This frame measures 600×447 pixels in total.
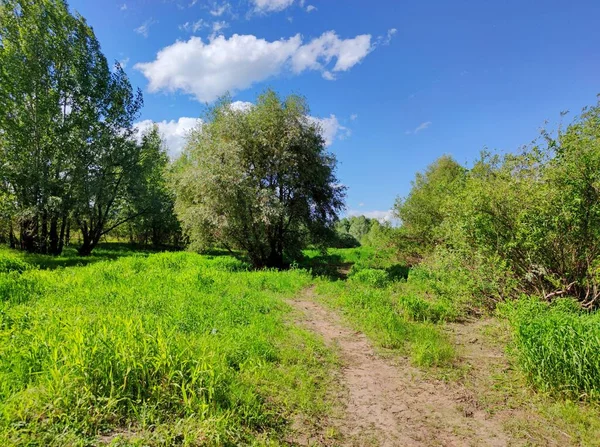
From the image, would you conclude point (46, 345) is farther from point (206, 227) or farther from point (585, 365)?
point (206, 227)

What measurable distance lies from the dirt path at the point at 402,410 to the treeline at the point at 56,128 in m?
19.3

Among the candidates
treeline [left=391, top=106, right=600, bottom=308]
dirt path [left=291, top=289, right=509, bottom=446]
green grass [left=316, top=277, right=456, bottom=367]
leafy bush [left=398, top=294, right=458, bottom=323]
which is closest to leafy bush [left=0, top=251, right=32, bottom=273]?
green grass [left=316, top=277, right=456, bottom=367]

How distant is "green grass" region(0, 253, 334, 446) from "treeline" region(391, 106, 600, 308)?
5.57 metres

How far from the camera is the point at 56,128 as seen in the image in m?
18.7

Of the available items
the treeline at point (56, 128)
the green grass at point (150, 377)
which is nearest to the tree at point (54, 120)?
the treeline at point (56, 128)

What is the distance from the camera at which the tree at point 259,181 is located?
15680 mm

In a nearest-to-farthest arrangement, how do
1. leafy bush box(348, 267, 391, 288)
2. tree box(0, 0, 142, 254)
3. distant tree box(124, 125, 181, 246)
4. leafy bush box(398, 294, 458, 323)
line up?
leafy bush box(398, 294, 458, 323) < leafy bush box(348, 267, 391, 288) < tree box(0, 0, 142, 254) < distant tree box(124, 125, 181, 246)

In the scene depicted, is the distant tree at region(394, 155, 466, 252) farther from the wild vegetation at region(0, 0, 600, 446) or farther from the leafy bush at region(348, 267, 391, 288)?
the leafy bush at region(348, 267, 391, 288)

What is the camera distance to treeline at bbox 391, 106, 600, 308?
7414 millimetres

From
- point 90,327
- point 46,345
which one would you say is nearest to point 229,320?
point 90,327

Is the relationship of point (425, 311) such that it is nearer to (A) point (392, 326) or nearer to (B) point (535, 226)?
(A) point (392, 326)

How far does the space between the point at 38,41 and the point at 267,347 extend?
73.5 feet

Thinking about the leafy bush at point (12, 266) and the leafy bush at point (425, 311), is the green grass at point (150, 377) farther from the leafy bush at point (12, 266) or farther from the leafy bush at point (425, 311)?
the leafy bush at point (12, 266)

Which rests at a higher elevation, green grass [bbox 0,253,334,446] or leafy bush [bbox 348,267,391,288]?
leafy bush [bbox 348,267,391,288]
